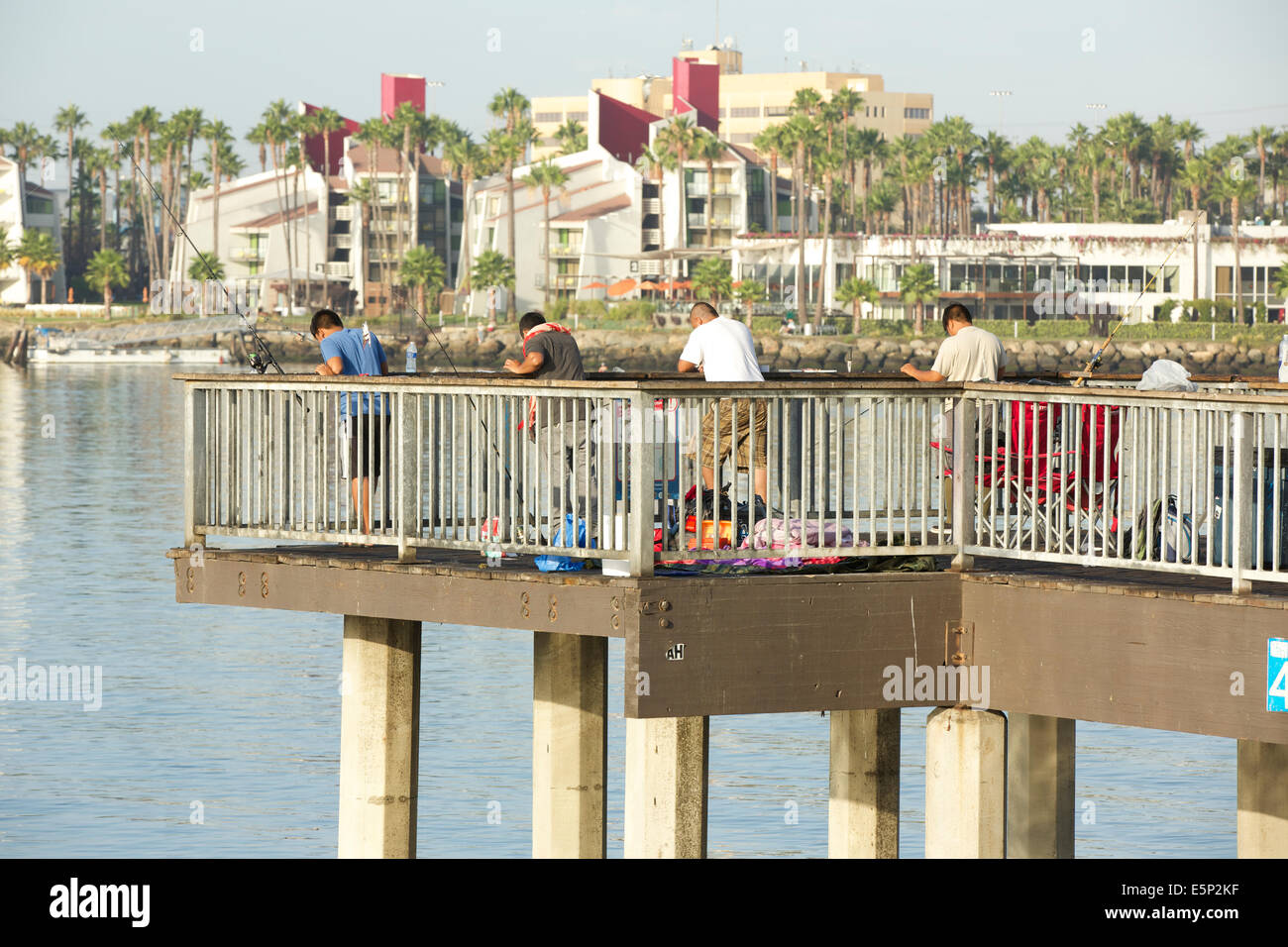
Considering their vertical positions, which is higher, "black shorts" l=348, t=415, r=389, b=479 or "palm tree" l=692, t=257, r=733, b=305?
"palm tree" l=692, t=257, r=733, b=305

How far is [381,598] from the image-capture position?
12406mm

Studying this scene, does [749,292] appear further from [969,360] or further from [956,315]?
[969,360]

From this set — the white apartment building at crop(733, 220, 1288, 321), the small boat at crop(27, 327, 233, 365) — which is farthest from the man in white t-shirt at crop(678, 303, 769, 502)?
the small boat at crop(27, 327, 233, 365)

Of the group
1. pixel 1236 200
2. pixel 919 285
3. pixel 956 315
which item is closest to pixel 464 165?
pixel 919 285

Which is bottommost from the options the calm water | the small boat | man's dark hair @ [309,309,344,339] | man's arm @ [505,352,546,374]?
the calm water

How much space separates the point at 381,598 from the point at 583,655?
7.83ft

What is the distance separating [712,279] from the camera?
16050 cm

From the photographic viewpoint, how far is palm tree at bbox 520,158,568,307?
170875 mm

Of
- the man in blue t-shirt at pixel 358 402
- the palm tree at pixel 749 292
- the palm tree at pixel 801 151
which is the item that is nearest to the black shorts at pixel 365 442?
the man in blue t-shirt at pixel 358 402

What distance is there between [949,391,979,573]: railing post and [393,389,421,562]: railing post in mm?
2925

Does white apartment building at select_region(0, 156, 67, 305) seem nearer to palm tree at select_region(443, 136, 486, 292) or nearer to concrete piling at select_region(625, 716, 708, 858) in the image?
palm tree at select_region(443, 136, 486, 292)

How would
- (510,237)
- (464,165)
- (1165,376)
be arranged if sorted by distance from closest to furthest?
(1165,376), (510,237), (464,165)

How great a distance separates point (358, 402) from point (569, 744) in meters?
2.88
